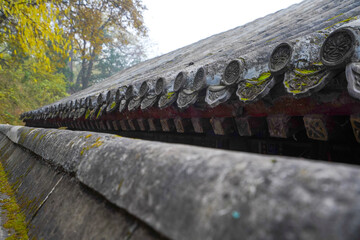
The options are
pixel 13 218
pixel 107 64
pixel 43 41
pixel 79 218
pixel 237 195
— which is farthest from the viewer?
pixel 107 64

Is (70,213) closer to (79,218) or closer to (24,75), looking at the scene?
(79,218)

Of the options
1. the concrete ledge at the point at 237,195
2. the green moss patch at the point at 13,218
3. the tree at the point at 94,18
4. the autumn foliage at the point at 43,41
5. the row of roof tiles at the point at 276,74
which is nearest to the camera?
the concrete ledge at the point at 237,195

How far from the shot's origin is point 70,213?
2.97 ft

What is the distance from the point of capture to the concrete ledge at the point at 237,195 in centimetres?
30

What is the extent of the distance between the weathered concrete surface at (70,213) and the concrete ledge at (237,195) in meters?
0.06

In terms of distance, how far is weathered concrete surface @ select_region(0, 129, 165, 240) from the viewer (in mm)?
627

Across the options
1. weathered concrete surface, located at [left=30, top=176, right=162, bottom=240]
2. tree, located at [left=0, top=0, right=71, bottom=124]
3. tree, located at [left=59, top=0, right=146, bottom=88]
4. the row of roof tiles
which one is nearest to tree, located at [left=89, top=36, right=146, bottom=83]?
tree, located at [left=0, top=0, right=71, bottom=124]

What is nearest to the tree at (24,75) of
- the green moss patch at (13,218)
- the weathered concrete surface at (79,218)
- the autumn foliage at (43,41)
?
the autumn foliage at (43,41)

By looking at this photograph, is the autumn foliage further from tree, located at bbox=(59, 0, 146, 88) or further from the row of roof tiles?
the row of roof tiles

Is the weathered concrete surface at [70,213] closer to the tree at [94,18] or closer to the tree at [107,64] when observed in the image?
the tree at [94,18]

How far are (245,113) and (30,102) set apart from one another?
643 inches

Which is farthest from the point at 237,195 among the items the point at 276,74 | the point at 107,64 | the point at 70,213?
the point at 107,64

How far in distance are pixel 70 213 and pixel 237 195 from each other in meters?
0.78

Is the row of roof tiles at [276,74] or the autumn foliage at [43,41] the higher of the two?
the autumn foliage at [43,41]
